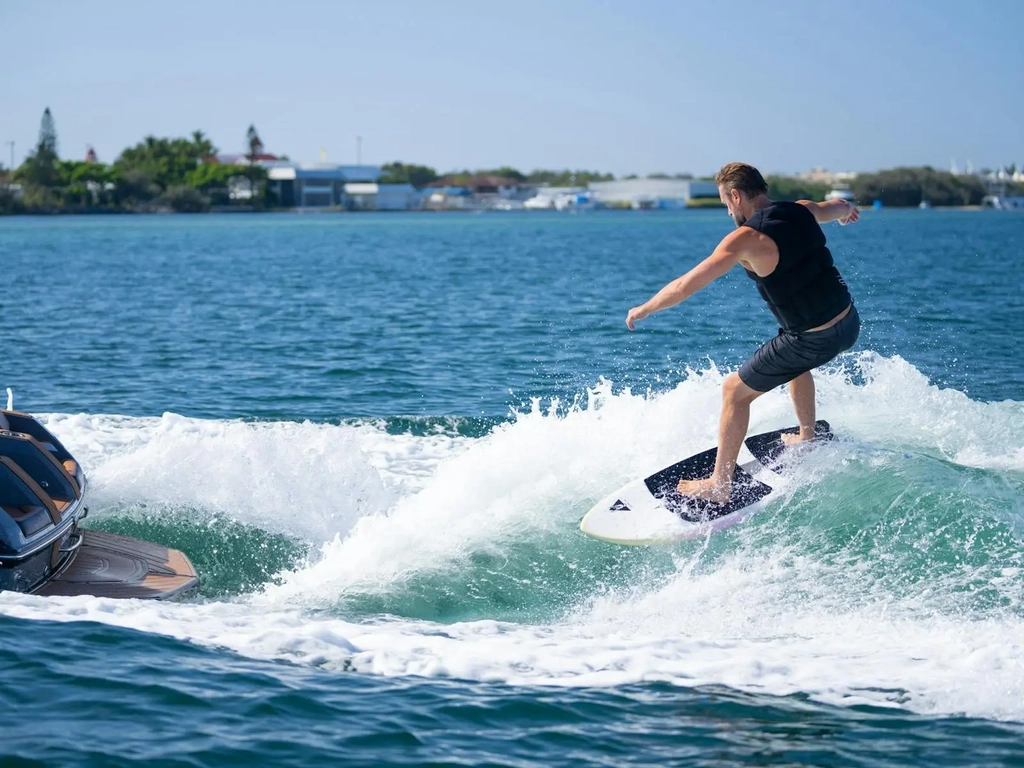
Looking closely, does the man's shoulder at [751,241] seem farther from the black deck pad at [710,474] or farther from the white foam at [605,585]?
the white foam at [605,585]

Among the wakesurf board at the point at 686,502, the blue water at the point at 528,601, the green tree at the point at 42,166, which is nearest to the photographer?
the blue water at the point at 528,601

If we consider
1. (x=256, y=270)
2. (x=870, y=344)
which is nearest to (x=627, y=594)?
(x=870, y=344)

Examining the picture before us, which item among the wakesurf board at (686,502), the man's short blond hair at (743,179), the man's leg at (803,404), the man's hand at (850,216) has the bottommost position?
the wakesurf board at (686,502)

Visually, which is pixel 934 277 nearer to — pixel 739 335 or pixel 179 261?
pixel 739 335

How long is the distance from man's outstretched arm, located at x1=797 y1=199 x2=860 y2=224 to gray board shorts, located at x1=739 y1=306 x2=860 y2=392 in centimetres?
77

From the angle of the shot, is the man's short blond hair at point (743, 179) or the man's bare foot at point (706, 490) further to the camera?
the man's bare foot at point (706, 490)

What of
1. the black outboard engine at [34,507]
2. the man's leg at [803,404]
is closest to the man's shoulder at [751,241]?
the man's leg at [803,404]

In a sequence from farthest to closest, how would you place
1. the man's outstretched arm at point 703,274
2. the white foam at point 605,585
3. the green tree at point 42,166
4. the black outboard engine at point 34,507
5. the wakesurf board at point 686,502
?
the green tree at point 42,166 → the wakesurf board at point 686,502 → the black outboard engine at point 34,507 → the man's outstretched arm at point 703,274 → the white foam at point 605,585

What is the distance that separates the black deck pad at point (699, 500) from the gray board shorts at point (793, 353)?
2.59 ft

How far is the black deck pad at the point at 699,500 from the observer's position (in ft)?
26.9

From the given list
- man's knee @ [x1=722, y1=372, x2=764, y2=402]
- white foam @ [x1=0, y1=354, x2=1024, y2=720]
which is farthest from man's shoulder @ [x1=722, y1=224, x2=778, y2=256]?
white foam @ [x1=0, y1=354, x2=1024, y2=720]

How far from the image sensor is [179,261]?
177 ft

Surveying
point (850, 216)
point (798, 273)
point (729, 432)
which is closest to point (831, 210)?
point (850, 216)

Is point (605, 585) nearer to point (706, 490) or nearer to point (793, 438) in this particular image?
point (706, 490)
